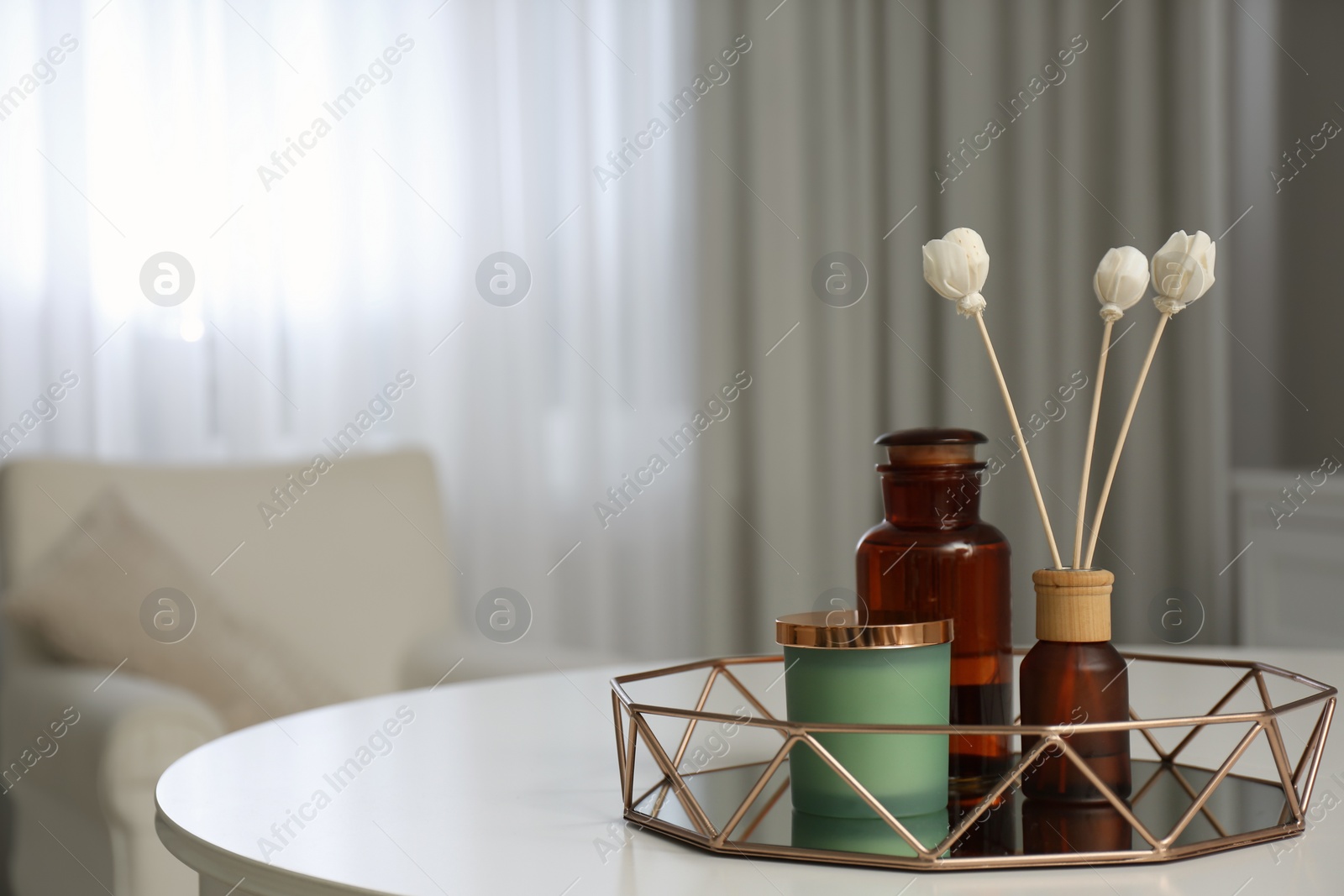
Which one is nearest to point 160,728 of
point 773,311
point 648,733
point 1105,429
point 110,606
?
point 110,606

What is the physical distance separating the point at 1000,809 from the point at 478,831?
278 mm

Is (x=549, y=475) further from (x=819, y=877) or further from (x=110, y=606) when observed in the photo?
(x=819, y=877)

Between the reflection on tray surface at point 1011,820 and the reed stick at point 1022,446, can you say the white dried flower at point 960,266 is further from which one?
the reflection on tray surface at point 1011,820

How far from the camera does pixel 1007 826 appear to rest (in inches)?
24.2

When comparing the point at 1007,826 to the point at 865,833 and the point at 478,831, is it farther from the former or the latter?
the point at 478,831

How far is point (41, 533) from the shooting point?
1.95m

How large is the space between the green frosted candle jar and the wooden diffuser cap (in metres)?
0.06

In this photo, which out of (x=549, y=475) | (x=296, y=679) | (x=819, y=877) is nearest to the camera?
(x=819, y=877)

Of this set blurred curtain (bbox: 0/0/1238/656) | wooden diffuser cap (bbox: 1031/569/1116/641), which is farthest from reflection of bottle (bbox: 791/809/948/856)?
blurred curtain (bbox: 0/0/1238/656)

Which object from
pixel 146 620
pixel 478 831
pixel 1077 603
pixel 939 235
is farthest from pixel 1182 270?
pixel 939 235

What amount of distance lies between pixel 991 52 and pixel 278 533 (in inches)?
76.9

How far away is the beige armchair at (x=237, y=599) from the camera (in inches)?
65.8

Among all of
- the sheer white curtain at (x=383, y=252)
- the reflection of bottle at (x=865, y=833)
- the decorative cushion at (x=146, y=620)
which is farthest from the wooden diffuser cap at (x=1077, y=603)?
the sheer white curtain at (x=383, y=252)

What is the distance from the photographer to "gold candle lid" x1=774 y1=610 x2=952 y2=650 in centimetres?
60
